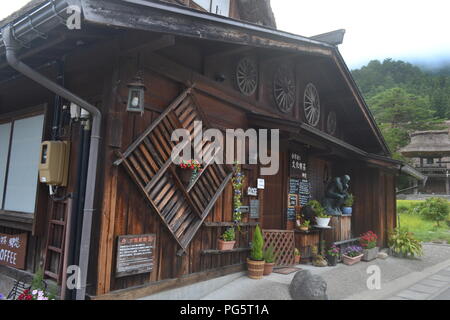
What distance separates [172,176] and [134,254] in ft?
4.31

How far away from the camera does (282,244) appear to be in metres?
7.48

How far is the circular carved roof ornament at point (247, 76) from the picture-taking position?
282 inches

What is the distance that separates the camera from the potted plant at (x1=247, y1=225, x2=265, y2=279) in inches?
254

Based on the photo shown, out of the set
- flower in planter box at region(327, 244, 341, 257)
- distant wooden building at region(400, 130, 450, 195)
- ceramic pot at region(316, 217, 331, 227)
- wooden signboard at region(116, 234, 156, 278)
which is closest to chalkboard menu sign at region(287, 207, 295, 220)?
ceramic pot at region(316, 217, 331, 227)

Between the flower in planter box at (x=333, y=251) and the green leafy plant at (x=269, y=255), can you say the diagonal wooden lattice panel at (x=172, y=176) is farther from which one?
the flower in planter box at (x=333, y=251)

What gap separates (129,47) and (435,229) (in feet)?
71.0

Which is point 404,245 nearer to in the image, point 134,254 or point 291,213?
point 291,213

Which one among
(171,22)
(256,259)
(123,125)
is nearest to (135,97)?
(123,125)

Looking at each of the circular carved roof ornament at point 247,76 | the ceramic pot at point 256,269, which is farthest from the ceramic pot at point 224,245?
the circular carved roof ornament at point 247,76

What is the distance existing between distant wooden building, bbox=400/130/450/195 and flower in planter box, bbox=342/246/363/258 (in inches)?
1398

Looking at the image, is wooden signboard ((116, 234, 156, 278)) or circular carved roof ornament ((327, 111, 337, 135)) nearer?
wooden signboard ((116, 234, 156, 278))

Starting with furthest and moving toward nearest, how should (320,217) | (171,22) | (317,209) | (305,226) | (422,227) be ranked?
(422,227), (317,209), (320,217), (305,226), (171,22)

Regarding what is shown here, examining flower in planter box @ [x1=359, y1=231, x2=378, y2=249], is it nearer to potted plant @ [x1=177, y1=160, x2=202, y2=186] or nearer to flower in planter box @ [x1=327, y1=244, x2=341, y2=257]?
flower in planter box @ [x1=327, y1=244, x2=341, y2=257]

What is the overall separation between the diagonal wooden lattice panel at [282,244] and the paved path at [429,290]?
7.18 ft
